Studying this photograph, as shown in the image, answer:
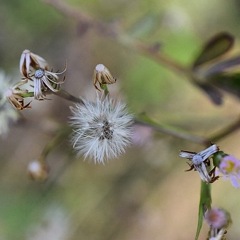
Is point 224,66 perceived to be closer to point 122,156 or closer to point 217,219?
point 217,219

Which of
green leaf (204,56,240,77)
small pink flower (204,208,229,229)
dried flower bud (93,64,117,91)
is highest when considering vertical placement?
green leaf (204,56,240,77)

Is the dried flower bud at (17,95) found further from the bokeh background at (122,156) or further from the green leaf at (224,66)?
Answer: the bokeh background at (122,156)

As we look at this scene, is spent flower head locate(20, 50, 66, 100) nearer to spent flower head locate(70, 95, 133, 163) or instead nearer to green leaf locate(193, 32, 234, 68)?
spent flower head locate(70, 95, 133, 163)

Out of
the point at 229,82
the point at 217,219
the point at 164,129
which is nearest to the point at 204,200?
the point at 217,219

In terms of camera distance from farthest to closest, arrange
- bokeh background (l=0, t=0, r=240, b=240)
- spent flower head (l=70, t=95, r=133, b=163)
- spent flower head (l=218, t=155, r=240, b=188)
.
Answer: bokeh background (l=0, t=0, r=240, b=240) < spent flower head (l=70, t=95, r=133, b=163) < spent flower head (l=218, t=155, r=240, b=188)

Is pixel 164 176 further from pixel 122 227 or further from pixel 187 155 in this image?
pixel 187 155

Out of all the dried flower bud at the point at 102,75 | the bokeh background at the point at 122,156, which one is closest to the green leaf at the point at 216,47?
the bokeh background at the point at 122,156

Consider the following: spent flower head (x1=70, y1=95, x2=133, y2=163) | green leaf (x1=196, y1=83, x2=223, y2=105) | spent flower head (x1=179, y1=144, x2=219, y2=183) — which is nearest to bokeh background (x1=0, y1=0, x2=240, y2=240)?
green leaf (x1=196, y1=83, x2=223, y2=105)
